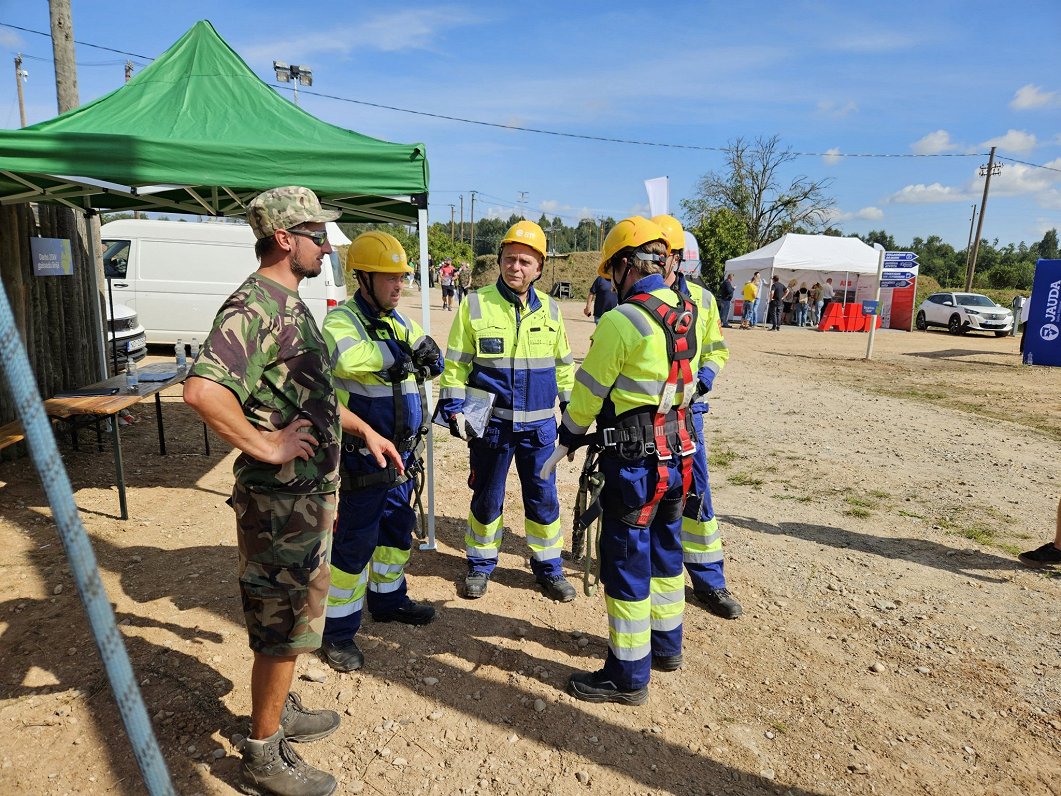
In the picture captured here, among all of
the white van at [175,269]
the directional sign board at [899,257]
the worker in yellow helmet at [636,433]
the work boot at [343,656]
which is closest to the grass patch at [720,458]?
the worker in yellow helmet at [636,433]

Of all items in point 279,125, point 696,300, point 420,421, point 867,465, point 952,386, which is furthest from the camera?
point 952,386

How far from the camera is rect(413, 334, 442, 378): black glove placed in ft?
10.7

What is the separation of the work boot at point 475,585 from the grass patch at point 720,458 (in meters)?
3.41

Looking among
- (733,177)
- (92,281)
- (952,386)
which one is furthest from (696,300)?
(733,177)

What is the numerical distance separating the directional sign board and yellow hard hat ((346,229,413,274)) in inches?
953

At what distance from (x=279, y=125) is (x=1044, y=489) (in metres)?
7.20

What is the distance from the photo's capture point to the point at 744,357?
1554 centimetres

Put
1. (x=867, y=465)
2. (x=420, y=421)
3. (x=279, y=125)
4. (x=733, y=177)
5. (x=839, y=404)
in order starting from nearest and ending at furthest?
(x=420, y=421) → (x=279, y=125) → (x=867, y=465) → (x=839, y=404) → (x=733, y=177)

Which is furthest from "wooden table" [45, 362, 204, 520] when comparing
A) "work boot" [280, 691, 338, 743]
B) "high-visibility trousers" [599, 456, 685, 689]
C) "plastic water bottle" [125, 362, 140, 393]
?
"high-visibility trousers" [599, 456, 685, 689]

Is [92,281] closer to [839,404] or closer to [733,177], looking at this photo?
[839,404]

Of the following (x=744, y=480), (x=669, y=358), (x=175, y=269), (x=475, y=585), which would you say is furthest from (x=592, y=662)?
(x=175, y=269)

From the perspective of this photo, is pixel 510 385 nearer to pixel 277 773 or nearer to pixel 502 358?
pixel 502 358

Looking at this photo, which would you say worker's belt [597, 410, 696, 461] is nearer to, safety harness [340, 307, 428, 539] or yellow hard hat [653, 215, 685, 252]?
safety harness [340, 307, 428, 539]

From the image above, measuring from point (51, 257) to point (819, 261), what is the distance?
2327 centimetres
